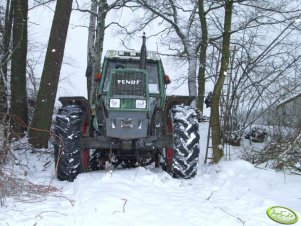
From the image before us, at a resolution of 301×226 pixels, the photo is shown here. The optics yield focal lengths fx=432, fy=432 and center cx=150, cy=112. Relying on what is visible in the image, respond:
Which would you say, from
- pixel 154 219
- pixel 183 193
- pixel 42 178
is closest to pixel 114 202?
pixel 154 219

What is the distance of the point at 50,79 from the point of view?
8938 mm

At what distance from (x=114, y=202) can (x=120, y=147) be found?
2.19 meters

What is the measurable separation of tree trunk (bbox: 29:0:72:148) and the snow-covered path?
8.40ft

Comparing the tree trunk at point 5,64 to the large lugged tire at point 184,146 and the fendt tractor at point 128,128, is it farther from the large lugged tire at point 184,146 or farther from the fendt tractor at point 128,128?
the large lugged tire at point 184,146

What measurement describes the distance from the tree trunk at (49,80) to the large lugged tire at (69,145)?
6.94 ft

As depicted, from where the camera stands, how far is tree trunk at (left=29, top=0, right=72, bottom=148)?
29.1ft

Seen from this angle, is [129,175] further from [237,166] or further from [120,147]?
[237,166]

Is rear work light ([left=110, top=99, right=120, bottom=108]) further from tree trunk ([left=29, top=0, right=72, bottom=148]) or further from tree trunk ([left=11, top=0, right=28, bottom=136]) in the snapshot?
tree trunk ([left=11, top=0, right=28, bottom=136])

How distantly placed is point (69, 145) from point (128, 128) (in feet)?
3.13

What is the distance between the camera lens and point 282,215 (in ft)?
14.8

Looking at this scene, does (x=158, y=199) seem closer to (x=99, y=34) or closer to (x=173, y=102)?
(x=173, y=102)

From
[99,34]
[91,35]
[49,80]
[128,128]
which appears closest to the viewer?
[128,128]

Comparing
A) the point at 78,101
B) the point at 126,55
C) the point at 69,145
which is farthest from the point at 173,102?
the point at 69,145

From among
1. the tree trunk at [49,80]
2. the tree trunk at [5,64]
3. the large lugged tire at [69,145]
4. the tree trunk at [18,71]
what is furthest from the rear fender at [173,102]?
the tree trunk at [5,64]
